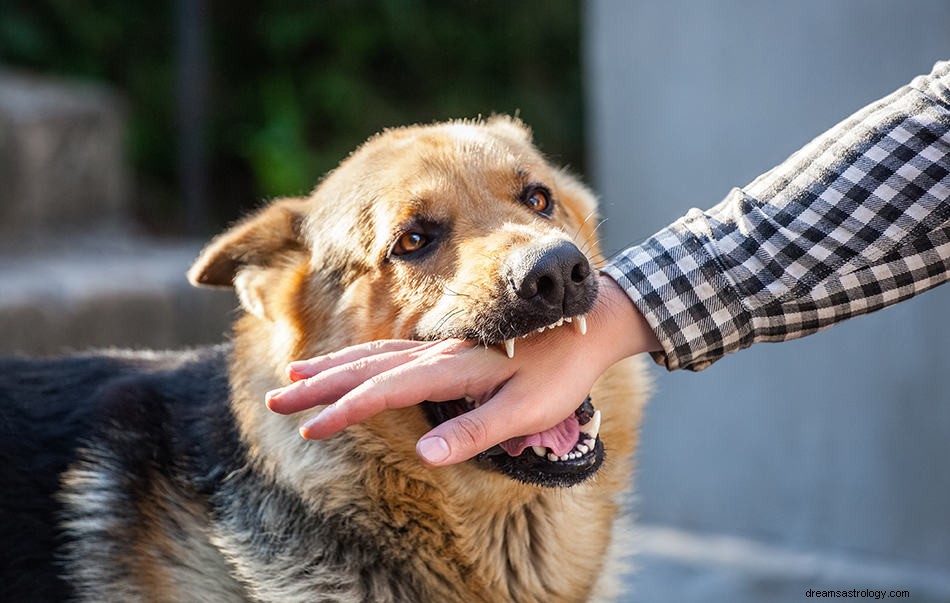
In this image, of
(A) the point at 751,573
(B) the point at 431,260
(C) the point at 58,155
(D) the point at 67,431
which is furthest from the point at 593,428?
(C) the point at 58,155

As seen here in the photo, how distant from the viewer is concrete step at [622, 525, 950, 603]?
476 centimetres

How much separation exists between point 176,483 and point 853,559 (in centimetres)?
330

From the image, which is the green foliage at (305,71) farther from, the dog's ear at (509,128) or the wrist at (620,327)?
the wrist at (620,327)

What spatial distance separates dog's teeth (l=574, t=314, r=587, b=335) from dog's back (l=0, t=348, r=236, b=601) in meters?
1.08

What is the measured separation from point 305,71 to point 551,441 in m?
6.91

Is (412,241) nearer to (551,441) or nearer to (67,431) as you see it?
(551,441)

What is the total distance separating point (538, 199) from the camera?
319 centimetres

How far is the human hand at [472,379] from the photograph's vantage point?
7.02 feet

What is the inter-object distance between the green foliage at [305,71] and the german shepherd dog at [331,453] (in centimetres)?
545

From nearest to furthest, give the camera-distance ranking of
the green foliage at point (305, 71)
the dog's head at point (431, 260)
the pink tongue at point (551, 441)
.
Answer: the dog's head at point (431, 260) < the pink tongue at point (551, 441) < the green foliage at point (305, 71)

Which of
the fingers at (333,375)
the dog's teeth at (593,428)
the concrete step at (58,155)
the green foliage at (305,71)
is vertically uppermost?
the green foliage at (305,71)

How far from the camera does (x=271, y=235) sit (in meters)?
3.17

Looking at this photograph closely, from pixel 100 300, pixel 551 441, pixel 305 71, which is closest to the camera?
pixel 551 441

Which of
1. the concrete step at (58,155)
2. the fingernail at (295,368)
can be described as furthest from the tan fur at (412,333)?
the concrete step at (58,155)
